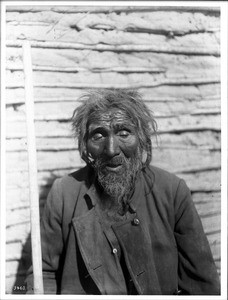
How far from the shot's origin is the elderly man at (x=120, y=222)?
245 cm

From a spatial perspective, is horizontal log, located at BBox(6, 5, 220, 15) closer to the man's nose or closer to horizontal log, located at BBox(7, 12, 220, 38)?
horizontal log, located at BBox(7, 12, 220, 38)

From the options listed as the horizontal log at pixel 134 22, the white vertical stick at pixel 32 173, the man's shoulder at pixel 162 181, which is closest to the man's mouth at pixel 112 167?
the man's shoulder at pixel 162 181

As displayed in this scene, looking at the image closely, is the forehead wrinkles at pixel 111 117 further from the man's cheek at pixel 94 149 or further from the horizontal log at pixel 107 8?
the horizontal log at pixel 107 8

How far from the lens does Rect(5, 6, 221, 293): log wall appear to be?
288 cm

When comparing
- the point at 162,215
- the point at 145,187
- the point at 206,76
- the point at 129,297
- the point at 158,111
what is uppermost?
the point at 206,76

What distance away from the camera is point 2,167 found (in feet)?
8.99

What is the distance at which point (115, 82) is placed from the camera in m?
3.00

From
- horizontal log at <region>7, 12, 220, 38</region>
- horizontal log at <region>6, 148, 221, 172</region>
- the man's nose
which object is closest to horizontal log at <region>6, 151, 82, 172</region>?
horizontal log at <region>6, 148, 221, 172</region>

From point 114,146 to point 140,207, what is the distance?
0.44 meters

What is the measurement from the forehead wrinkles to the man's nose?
0.30 feet

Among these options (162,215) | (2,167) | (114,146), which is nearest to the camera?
(114,146)

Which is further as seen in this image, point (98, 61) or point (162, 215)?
point (98, 61)

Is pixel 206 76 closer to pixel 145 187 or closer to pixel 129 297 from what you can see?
pixel 145 187

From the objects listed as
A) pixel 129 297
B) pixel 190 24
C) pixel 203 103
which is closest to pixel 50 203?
pixel 129 297
